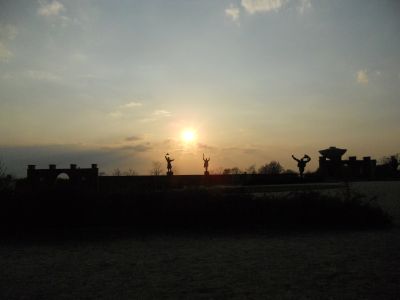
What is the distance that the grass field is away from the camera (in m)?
5.74

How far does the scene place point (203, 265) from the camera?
24.3 ft

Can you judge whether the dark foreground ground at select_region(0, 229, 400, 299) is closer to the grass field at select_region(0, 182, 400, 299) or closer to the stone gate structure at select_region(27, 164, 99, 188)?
the grass field at select_region(0, 182, 400, 299)

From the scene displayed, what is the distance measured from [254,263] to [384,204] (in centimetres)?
1019

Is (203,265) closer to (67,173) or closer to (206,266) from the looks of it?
(206,266)

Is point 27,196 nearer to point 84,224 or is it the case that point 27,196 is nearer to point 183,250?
point 84,224

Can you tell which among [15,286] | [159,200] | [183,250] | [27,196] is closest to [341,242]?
[183,250]

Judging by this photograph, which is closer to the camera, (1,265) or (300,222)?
(1,265)

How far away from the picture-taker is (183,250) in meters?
9.09

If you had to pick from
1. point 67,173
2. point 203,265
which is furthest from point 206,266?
point 67,173

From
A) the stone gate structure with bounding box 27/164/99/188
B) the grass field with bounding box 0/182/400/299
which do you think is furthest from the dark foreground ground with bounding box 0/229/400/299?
the stone gate structure with bounding box 27/164/99/188

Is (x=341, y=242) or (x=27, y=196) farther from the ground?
(x=27, y=196)

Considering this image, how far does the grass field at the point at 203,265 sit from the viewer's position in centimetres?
574

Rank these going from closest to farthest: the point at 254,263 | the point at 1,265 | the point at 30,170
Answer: the point at 254,263, the point at 1,265, the point at 30,170

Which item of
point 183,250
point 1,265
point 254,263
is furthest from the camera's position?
point 183,250
